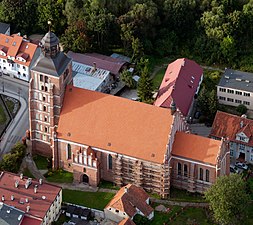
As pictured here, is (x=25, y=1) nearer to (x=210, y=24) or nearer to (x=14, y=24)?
(x=14, y=24)

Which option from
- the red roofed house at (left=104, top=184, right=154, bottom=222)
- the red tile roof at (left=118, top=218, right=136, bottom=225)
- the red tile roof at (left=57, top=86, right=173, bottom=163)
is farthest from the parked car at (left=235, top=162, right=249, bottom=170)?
the red tile roof at (left=118, top=218, right=136, bottom=225)

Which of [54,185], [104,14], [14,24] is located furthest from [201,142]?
[14,24]

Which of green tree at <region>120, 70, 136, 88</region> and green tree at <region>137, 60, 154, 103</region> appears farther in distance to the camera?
green tree at <region>120, 70, 136, 88</region>

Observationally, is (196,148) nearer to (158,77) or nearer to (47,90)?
(47,90)

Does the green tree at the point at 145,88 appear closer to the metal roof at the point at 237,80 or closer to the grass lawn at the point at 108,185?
the metal roof at the point at 237,80

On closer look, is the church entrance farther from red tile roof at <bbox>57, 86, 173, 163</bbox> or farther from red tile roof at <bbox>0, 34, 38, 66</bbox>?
red tile roof at <bbox>0, 34, 38, 66</bbox>

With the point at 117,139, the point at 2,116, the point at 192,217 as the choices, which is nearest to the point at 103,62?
the point at 2,116

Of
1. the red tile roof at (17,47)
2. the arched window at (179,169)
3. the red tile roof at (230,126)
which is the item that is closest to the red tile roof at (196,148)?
the arched window at (179,169)
